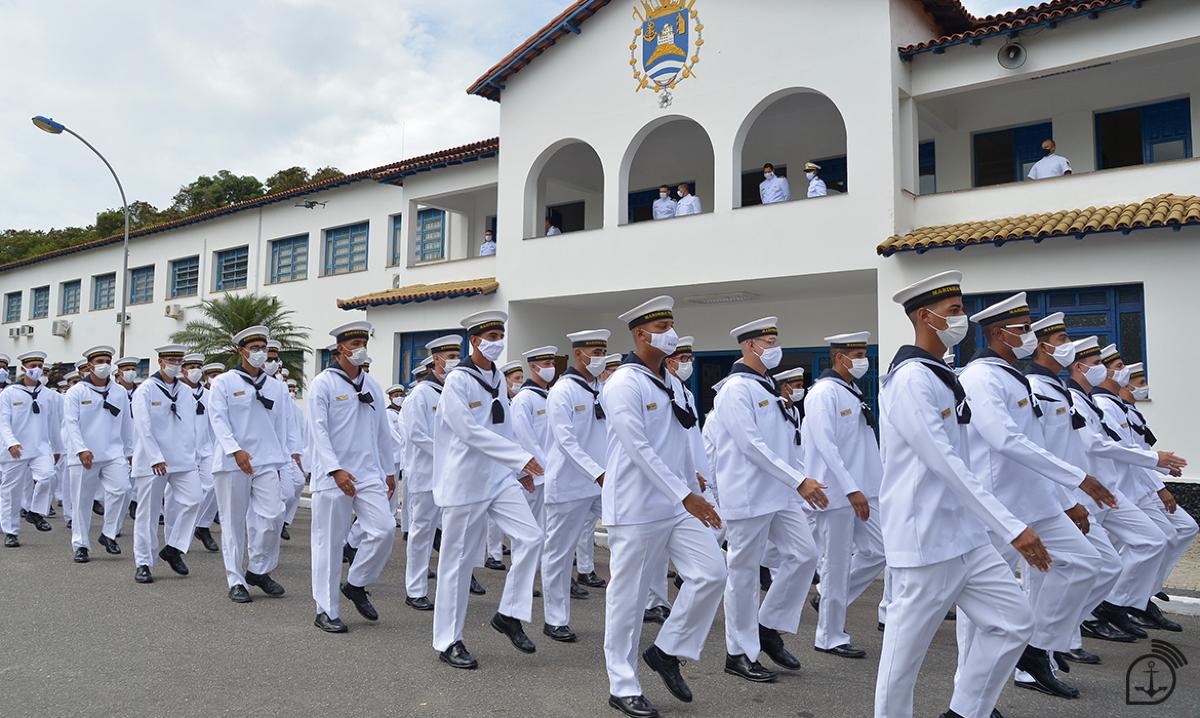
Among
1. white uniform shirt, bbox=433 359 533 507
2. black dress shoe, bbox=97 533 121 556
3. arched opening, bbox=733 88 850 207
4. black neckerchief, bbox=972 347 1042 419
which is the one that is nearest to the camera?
black neckerchief, bbox=972 347 1042 419

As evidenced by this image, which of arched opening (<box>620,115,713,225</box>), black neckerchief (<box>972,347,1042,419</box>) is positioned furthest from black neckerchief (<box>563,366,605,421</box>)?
arched opening (<box>620,115,713,225</box>)

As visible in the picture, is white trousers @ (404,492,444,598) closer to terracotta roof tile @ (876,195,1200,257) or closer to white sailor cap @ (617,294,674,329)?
white sailor cap @ (617,294,674,329)

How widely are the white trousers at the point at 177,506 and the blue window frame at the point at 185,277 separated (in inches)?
852

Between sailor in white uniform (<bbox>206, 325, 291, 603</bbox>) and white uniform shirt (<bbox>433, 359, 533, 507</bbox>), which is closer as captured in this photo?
white uniform shirt (<bbox>433, 359, 533, 507</bbox>)

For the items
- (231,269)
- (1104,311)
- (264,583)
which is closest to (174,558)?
(264,583)

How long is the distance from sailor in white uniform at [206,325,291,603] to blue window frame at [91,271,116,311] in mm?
28100

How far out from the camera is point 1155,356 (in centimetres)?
1194

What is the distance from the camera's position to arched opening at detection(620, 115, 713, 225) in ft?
55.6

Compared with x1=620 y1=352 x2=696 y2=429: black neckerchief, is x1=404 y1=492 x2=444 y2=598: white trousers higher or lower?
lower

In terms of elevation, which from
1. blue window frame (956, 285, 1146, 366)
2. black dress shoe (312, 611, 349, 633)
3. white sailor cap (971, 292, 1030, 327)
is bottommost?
black dress shoe (312, 611, 349, 633)

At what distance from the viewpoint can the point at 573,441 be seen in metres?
7.11

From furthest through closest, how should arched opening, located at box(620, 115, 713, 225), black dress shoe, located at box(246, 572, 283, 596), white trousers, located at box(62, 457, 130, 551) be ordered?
arched opening, located at box(620, 115, 713, 225) < white trousers, located at box(62, 457, 130, 551) < black dress shoe, located at box(246, 572, 283, 596)

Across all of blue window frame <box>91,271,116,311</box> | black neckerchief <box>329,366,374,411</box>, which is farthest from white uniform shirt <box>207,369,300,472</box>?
blue window frame <box>91,271,116,311</box>

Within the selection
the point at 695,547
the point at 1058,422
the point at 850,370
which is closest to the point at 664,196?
the point at 850,370
